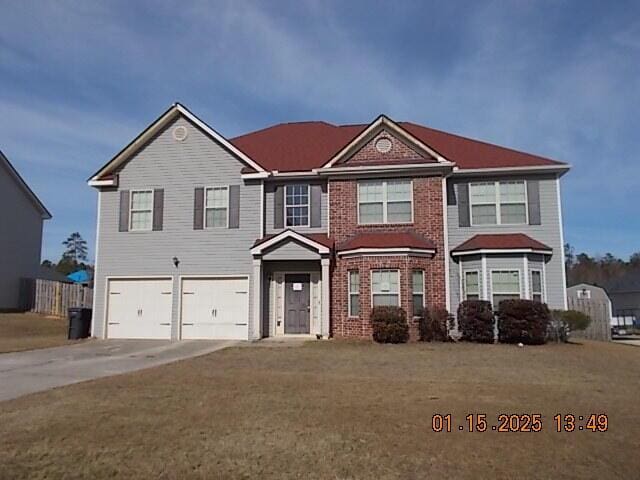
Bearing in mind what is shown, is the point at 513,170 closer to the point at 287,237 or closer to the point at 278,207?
the point at 287,237

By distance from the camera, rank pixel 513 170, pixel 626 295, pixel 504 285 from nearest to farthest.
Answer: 1. pixel 504 285
2. pixel 513 170
3. pixel 626 295

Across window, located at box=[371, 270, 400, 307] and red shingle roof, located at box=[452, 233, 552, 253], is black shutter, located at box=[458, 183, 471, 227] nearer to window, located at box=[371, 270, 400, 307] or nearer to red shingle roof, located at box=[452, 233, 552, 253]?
red shingle roof, located at box=[452, 233, 552, 253]

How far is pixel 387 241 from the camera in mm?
17844

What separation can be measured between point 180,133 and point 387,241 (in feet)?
27.8

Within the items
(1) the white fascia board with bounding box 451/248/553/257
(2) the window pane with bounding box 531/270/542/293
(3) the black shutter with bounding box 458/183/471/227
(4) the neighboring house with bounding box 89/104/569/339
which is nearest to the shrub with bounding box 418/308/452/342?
(4) the neighboring house with bounding box 89/104/569/339

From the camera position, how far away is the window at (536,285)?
1797 cm

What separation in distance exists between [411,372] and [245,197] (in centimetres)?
1020

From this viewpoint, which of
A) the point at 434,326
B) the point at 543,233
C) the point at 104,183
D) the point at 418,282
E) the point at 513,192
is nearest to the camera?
the point at 434,326

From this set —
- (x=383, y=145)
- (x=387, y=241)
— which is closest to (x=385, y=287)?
(x=387, y=241)

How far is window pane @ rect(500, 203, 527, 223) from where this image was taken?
1883 centimetres

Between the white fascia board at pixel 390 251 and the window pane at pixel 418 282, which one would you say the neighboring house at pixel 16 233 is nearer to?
the white fascia board at pixel 390 251

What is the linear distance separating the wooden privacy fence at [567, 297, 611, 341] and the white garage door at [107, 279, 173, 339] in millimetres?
15249

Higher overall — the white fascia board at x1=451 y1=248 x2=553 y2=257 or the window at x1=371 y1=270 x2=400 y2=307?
the white fascia board at x1=451 y1=248 x2=553 y2=257

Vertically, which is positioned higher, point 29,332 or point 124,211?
point 124,211
